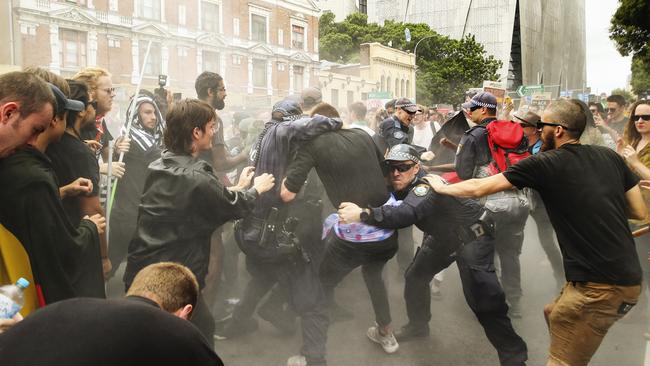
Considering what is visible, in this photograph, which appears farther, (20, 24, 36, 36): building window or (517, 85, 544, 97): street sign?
(517, 85, 544, 97): street sign

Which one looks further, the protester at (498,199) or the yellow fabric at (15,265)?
the protester at (498,199)

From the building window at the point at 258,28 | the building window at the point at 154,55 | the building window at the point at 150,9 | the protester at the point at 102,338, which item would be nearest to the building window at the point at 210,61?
the building window at the point at 154,55

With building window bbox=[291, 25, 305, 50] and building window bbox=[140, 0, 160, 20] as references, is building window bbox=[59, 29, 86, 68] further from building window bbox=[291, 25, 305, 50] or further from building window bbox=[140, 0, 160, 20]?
building window bbox=[291, 25, 305, 50]

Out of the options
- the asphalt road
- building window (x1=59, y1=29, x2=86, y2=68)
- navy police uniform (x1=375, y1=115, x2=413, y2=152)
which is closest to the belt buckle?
the asphalt road

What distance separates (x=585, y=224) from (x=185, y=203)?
1890mm

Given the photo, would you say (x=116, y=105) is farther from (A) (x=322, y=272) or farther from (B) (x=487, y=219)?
(B) (x=487, y=219)

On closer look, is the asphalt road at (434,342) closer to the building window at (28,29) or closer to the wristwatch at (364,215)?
the wristwatch at (364,215)

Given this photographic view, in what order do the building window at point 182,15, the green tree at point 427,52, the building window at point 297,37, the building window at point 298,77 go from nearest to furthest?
1. the building window at point 182,15
2. the building window at point 297,37
3. the building window at point 298,77
4. the green tree at point 427,52

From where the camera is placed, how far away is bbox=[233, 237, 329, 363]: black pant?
2.94 metres

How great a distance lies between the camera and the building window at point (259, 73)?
872 cm

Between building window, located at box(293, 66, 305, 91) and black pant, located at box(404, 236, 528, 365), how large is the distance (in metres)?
7.95

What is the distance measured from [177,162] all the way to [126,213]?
4.85ft

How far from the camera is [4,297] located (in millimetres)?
1356

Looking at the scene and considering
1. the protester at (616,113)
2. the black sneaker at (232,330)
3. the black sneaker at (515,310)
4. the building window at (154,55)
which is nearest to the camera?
the black sneaker at (232,330)
